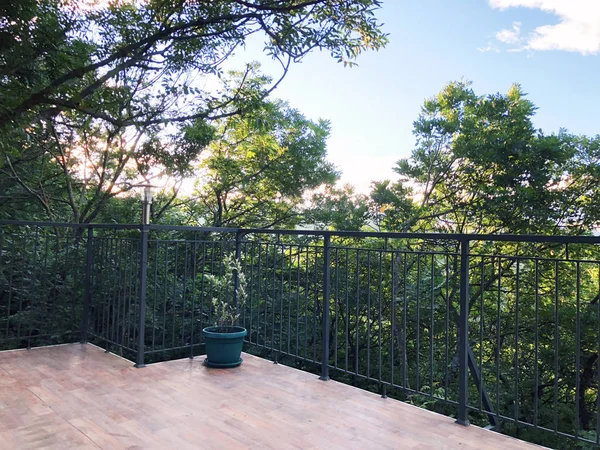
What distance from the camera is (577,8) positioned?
6707 millimetres

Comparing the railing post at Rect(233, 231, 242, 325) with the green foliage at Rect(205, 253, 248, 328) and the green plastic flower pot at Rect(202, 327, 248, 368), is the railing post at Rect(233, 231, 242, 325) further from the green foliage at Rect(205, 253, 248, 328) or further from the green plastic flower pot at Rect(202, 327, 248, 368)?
the green plastic flower pot at Rect(202, 327, 248, 368)

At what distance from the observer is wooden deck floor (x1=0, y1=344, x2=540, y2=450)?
221cm

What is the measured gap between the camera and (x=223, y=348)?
361 centimetres

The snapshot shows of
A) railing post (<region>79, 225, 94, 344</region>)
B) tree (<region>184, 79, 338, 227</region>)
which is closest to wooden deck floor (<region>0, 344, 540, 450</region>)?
railing post (<region>79, 225, 94, 344</region>)

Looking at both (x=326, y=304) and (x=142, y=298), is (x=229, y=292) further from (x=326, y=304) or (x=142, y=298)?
(x=326, y=304)

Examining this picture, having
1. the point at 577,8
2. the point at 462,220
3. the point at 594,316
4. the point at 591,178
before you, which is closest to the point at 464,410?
the point at 594,316

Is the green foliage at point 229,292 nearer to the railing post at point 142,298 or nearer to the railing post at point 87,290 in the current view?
the railing post at point 142,298

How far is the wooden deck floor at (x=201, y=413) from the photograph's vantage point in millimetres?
2205

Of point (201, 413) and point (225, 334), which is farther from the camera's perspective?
point (225, 334)

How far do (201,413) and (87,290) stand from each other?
237cm

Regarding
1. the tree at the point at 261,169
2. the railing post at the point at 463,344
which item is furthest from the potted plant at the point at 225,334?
the tree at the point at 261,169

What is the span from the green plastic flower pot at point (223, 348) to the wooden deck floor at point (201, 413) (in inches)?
3.8

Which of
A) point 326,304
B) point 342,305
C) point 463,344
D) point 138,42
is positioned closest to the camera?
point 463,344

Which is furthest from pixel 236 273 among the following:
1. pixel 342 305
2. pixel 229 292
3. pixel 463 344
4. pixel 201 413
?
pixel 342 305
